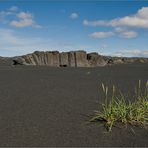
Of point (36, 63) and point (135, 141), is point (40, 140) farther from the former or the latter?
point (36, 63)

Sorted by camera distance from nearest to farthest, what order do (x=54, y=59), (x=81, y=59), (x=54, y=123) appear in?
(x=54, y=123)
(x=54, y=59)
(x=81, y=59)

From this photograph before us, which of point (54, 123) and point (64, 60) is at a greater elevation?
point (64, 60)

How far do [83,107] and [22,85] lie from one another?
170cm

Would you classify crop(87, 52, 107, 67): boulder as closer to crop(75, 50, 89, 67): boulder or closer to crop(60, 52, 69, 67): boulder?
crop(75, 50, 89, 67): boulder

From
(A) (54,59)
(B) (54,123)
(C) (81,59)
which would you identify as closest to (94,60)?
(C) (81,59)

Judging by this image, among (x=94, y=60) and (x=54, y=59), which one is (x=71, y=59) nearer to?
(x=54, y=59)

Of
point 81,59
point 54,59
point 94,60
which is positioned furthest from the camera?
point 94,60

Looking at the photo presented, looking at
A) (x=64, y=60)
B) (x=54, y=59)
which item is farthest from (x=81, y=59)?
(x=54, y=59)

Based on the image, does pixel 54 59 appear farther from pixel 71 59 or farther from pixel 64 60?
Answer: pixel 71 59

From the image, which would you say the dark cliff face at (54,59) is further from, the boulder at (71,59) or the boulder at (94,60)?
the boulder at (94,60)

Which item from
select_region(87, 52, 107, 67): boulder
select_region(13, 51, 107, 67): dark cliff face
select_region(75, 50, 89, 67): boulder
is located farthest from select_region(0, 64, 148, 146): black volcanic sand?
select_region(87, 52, 107, 67): boulder

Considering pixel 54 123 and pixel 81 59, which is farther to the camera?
pixel 81 59

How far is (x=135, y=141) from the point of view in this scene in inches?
85.5

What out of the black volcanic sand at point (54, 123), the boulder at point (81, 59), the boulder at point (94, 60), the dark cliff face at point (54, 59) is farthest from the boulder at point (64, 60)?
the black volcanic sand at point (54, 123)
